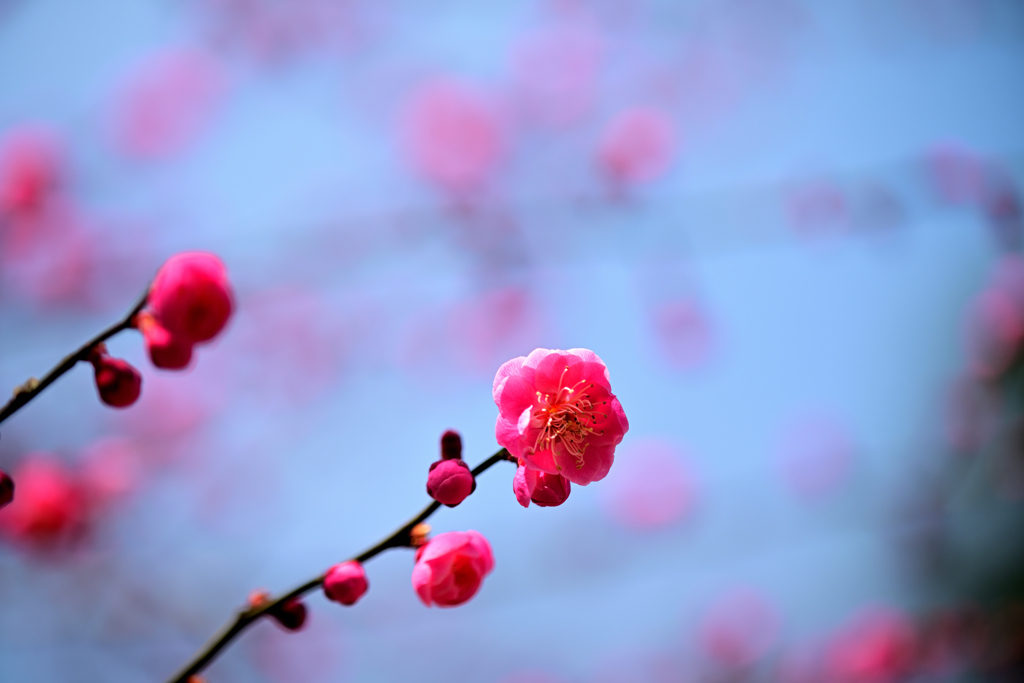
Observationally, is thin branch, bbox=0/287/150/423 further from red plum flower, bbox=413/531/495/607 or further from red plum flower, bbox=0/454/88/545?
red plum flower, bbox=0/454/88/545

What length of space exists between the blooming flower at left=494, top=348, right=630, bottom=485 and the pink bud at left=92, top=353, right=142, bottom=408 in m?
0.50

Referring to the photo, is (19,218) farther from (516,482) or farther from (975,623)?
(975,623)

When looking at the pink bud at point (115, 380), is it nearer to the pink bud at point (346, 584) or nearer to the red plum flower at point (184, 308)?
the red plum flower at point (184, 308)

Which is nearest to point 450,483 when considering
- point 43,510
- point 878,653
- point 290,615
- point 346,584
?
point 346,584

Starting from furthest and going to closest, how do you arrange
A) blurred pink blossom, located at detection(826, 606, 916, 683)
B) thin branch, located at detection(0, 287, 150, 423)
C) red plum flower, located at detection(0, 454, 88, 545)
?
blurred pink blossom, located at detection(826, 606, 916, 683), red plum flower, located at detection(0, 454, 88, 545), thin branch, located at detection(0, 287, 150, 423)

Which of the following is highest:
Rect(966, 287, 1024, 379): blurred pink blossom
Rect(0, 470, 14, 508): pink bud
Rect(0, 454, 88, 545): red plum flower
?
Rect(966, 287, 1024, 379): blurred pink blossom

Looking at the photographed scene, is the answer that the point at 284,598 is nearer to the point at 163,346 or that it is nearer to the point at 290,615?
the point at 290,615

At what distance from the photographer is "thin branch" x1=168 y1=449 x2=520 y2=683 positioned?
2.60 ft

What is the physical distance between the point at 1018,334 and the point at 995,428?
3.20 feet

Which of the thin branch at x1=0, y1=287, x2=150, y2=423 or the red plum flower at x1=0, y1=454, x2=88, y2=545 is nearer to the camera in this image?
the thin branch at x1=0, y1=287, x2=150, y2=423

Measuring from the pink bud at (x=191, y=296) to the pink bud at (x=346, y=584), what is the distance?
0.38 m

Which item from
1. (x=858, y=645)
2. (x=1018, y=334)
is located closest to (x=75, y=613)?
(x=858, y=645)

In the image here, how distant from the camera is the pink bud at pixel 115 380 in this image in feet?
2.77

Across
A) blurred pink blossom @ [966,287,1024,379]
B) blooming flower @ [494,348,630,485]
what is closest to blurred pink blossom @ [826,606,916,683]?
blurred pink blossom @ [966,287,1024,379]
